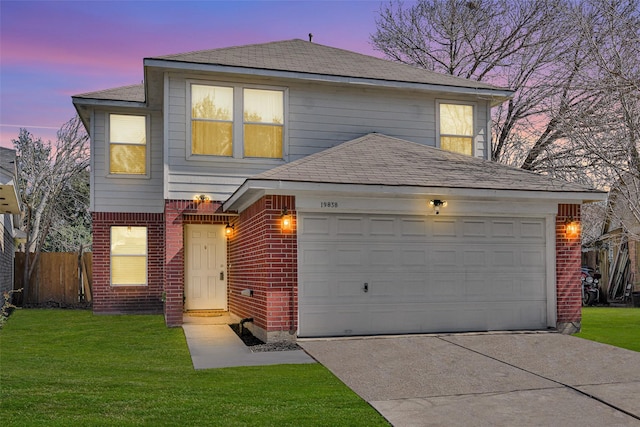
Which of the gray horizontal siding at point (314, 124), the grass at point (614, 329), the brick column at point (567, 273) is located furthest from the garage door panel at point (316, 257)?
the grass at point (614, 329)

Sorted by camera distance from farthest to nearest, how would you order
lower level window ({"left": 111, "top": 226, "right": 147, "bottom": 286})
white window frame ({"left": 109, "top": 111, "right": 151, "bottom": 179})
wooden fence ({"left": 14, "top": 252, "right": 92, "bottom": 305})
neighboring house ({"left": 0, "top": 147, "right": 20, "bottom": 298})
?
wooden fence ({"left": 14, "top": 252, "right": 92, "bottom": 305})
lower level window ({"left": 111, "top": 226, "right": 147, "bottom": 286})
white window frame ({"left": 109, "top": 111, "right": 151, "bottom": 179})
neighboring house ({"left": 0, "top": 147, "right": 20, "bottom": 298})

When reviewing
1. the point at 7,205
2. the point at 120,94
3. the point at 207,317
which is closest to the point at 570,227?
the point at 207,317

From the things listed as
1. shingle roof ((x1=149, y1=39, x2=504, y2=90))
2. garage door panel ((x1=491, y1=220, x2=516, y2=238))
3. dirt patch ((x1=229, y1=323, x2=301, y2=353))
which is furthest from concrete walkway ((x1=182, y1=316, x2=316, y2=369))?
shingle roof ((x1=149, y1=39, x2=504, y2=90))

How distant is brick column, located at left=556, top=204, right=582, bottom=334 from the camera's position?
12.4 meters

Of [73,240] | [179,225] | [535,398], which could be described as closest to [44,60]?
[179,225]

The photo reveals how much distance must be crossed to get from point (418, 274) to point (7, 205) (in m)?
9.28

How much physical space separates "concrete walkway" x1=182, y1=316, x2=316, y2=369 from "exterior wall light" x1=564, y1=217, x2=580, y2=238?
594cm

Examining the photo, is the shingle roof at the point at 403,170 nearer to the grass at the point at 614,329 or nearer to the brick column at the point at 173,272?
Answer: the grass at the point at 614,329

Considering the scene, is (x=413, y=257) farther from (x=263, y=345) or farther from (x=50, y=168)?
(x=50, y=168)

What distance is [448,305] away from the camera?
11961 mm

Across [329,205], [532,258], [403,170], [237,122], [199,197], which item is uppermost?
[237,122]

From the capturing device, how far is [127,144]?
16875mm

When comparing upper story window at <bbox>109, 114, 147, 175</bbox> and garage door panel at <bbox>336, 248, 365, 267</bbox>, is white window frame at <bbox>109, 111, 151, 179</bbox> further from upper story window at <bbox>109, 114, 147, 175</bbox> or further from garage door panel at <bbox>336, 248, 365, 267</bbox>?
→ garage door panel at <bbox>336, 248, 365, 267</bbox>

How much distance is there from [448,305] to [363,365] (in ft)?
11.9
